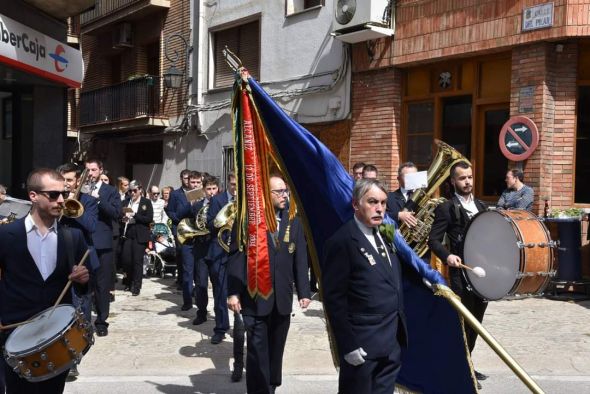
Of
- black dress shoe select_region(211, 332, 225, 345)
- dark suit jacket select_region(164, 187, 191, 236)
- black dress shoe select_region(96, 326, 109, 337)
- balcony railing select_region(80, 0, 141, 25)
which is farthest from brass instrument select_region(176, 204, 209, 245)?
balcony railing select_region(80, 0, 141, 25)

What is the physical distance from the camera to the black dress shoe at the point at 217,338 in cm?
787

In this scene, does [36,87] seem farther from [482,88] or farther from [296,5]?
[482,88]

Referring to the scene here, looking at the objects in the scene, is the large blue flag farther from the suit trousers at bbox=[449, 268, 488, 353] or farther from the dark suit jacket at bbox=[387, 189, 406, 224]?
the dark suit jacket at bbox=[387, 189, 406, 224]

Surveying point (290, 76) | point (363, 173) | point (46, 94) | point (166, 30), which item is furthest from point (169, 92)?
point (363, 173)

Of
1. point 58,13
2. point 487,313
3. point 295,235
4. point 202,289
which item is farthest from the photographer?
point 58,13

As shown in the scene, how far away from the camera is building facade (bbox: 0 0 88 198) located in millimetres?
9805

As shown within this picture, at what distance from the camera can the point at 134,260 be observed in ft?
38.2

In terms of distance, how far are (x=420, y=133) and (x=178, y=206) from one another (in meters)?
5.26

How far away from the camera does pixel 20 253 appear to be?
4336 millimetres

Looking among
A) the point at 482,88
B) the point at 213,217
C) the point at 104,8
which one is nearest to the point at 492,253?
the point at 213,217

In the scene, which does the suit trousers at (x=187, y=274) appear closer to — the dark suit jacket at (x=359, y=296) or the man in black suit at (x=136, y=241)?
the man in black suit at (x=136, y=241)

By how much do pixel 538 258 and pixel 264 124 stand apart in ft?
8.03

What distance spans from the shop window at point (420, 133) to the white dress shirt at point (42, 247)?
9694 millimetres

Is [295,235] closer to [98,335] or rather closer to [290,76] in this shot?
[98,335]
